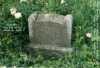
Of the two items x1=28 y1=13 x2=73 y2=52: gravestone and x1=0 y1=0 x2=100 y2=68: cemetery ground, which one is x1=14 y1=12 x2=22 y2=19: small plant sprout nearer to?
x1=0 y1=0 x2=100 y2=68: cemetery ground

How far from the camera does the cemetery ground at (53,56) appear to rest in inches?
169

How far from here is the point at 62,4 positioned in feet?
15.6

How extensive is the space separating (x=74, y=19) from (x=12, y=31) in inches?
38.6

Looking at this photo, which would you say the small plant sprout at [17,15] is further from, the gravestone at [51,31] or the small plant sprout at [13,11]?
the gravestone at [51,31]

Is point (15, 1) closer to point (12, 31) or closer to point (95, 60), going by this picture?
point (12, 31)

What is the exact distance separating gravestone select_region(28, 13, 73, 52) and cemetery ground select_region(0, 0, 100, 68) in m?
0.13

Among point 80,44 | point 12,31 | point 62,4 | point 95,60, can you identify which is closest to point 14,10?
point 12,31

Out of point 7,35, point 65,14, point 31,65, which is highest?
point 65,14

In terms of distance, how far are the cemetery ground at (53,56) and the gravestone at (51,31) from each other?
13 centimetres

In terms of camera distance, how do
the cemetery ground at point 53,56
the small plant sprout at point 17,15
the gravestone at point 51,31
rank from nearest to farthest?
1. the cemetery ground at point 53,56
2. the gravestone at point 51,31
3. the small plant sprout at point 17,15

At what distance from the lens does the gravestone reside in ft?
14.5

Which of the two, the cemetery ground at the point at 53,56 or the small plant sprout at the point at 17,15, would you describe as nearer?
the cemetery ground at the point at 53,56

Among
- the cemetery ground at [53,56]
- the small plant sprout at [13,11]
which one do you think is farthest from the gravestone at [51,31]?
the small plant sprout at [13,11]

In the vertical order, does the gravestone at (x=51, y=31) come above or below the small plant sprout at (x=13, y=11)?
below
